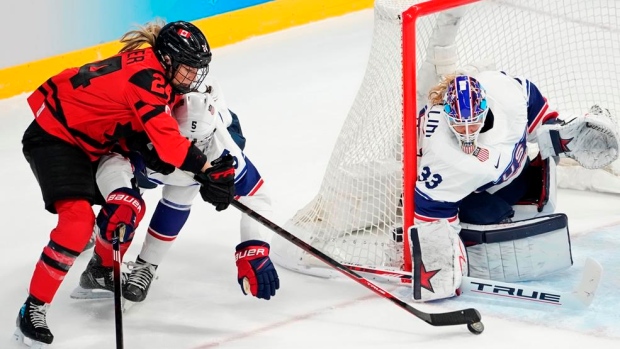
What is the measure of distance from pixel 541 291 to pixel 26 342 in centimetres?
155

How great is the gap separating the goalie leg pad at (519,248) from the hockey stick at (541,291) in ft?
0.24

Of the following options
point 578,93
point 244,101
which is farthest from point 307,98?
point 578,93

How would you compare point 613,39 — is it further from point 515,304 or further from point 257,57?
point 257,57

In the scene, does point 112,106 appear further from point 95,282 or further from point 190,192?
point 95,282

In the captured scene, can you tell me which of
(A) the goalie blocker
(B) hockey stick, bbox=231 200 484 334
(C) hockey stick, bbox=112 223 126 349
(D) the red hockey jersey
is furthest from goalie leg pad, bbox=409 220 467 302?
(C) hockey stick, bbox=112 223 126 349

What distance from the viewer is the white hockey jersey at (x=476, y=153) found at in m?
3.40

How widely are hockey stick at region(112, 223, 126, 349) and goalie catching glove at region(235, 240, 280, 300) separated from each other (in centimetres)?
41

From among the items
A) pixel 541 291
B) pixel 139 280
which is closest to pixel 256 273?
pixel 139 280

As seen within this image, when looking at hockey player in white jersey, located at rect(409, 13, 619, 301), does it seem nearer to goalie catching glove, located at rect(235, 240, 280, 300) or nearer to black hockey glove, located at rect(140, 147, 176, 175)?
goalie catching glove, located at rect(235, 240, 280, 300)

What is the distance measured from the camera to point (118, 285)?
10.1 ft

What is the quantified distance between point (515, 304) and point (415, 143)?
589mm

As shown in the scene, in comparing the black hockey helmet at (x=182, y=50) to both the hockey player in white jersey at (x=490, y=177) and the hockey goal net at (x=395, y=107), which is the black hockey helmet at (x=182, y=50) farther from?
the hockey player in white jersey at (x=490, y=177)

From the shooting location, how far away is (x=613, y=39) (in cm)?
446

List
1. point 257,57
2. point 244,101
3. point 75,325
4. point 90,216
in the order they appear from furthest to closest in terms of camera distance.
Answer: point 257,57 → point 244,101 → point 75,325 → point 90,216
